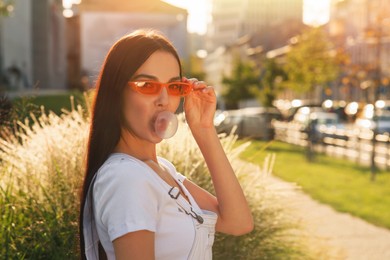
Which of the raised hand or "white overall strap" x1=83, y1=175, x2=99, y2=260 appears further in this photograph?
the raised hand

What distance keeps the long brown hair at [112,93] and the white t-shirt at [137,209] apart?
0.29 feet

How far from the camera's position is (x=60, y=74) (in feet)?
259

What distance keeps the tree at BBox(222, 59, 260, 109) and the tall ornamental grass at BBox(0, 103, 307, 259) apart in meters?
56.9

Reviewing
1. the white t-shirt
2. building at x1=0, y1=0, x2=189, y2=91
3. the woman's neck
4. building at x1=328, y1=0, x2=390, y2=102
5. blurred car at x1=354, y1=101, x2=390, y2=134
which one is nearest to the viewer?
the white t-shirt

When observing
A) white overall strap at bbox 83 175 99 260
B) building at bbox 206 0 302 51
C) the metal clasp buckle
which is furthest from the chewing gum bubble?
building at bbox 206 0 302 51

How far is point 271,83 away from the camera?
42.9 meters

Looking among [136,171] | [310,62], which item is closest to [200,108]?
[136,171]

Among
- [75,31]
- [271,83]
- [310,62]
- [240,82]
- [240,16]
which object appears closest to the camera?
[310,62]

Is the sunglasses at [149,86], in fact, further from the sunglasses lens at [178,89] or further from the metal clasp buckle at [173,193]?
the metal clasp buckle at [173,193]

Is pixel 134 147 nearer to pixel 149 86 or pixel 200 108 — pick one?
pixel 149 86

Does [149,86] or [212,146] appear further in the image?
[212,146]

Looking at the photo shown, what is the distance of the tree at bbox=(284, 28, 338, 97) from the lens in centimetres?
3525

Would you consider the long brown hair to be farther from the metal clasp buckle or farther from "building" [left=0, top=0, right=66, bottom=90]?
"building" [left=0, top=0, right=66, bottom=90]

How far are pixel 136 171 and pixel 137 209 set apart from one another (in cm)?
13
